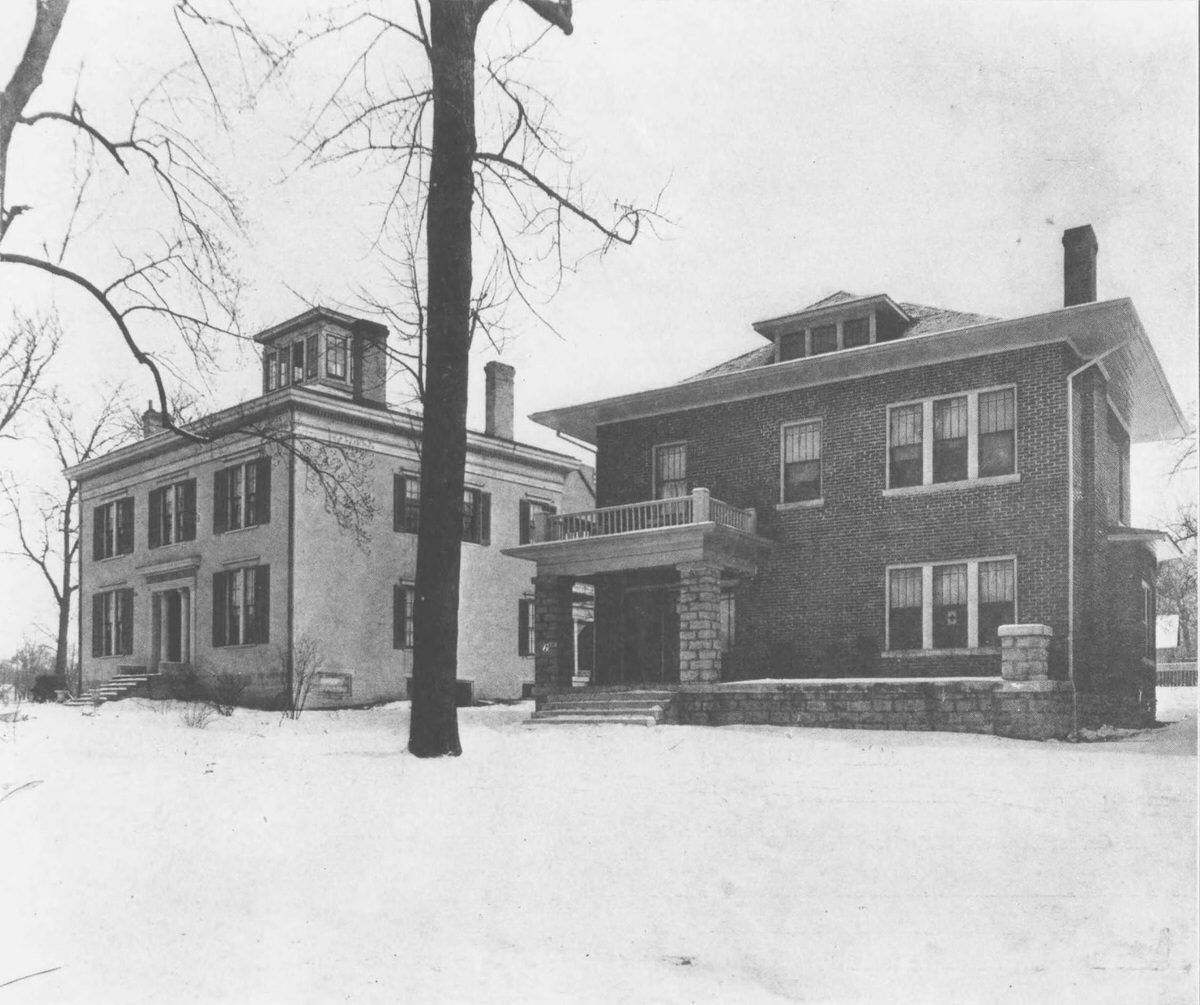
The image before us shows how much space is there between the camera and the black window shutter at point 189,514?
71.8ft

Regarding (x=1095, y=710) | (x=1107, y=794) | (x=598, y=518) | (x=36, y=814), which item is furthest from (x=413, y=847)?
(x=598, y=518)

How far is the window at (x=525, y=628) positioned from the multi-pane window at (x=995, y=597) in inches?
442

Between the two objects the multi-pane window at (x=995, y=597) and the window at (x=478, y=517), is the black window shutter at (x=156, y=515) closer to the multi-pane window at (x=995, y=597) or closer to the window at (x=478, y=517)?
the window at (x=478, y=517)

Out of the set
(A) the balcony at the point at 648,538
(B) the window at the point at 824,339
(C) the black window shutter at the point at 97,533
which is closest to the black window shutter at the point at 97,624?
(C) the black window shutter at the point at 97,533

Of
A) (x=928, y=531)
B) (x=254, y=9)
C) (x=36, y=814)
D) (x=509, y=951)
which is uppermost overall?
(x=254, y=9)

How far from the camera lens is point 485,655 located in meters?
22.6

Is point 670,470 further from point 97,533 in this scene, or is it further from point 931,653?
point 97,533

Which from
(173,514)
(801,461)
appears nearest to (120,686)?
(173,514)

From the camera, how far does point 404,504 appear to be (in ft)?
70.6

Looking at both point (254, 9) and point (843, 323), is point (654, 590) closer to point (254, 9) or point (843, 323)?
point (843, 323)

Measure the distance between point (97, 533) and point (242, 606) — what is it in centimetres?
585

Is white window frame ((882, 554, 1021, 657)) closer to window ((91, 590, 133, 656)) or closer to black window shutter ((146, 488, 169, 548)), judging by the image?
black window shutter ((146, 488, 169, 548))

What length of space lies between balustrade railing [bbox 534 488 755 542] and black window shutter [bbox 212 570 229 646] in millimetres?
6998

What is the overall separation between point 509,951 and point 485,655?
1743cm
